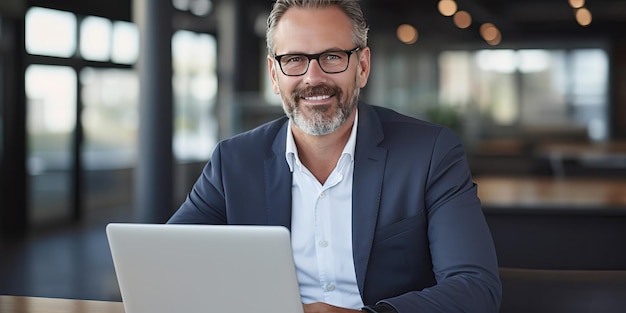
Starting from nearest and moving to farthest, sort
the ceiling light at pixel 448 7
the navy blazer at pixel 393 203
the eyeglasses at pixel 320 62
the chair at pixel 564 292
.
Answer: the navy blazer at pixel 393 203, the eyeglasses at pixel 320 62, the chair at pixel 564 292, the ceiling light at pixel 448 7

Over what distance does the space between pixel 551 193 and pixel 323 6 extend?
295 cm

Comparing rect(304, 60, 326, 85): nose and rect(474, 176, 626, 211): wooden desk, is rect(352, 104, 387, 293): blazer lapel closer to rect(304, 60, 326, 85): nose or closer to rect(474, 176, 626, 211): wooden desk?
rect(304, 60, 326, 85): nose

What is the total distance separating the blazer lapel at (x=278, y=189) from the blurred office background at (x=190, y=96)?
2.42m

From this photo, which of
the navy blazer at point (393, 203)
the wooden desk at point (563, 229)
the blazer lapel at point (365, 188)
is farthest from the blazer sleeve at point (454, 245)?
the wooden desk at point (563, 229)

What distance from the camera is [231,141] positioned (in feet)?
7.01

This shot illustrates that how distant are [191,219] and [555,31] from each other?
13.7 metres

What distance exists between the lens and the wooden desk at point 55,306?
75.0 inches

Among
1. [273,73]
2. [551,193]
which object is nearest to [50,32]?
[551,193]

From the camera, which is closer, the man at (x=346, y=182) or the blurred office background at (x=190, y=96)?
the man at (x=346, y=182)

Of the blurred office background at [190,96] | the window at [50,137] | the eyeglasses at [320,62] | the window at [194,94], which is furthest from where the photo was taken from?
the window at [194,94]

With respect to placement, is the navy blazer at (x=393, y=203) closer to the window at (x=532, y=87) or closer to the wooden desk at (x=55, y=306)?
the wooden desk at (x=55, y=306)

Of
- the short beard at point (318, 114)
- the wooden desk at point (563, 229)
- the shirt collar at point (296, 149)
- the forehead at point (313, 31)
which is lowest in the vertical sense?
the wooden desk at point (563, 229)

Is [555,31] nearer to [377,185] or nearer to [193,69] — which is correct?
[193,69]

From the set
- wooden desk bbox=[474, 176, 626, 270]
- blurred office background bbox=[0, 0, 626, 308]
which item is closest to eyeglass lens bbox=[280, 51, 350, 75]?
wooden desk bbox=[474, 176, 626, 270]
